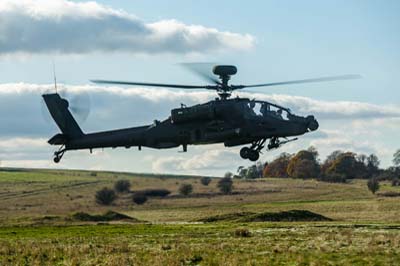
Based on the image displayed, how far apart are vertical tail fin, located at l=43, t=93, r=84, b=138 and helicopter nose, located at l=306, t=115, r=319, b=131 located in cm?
1450

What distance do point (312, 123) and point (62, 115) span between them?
16.7 meters

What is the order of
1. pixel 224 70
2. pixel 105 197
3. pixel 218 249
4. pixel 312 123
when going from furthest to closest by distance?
pixel 105 197, pixel 312 123, pixel 218 249, pixel 224 70

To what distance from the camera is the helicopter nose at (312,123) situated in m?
45.7

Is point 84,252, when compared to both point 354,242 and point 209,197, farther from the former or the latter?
point 209,197

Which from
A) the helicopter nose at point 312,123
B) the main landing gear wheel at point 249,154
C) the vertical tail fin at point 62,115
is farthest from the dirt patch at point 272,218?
the helicopter nose at point 312,123

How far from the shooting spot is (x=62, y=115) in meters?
52.8

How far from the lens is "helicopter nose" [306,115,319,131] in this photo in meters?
45.7

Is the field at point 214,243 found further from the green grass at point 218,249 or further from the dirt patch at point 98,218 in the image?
the dirt patch at point 98,218

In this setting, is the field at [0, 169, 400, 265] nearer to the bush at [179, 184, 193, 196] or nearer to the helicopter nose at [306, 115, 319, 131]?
the helicopter nose at [306, 115, 319, 131]

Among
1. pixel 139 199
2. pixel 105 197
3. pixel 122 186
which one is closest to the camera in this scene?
pixel 105 197

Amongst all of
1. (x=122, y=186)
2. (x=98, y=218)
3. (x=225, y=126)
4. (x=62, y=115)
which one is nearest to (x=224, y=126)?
(x=225, y=126)

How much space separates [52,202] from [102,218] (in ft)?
152

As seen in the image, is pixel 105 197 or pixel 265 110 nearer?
pixel 265 110

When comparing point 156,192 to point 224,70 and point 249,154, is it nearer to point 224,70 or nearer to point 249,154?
point 249,154
